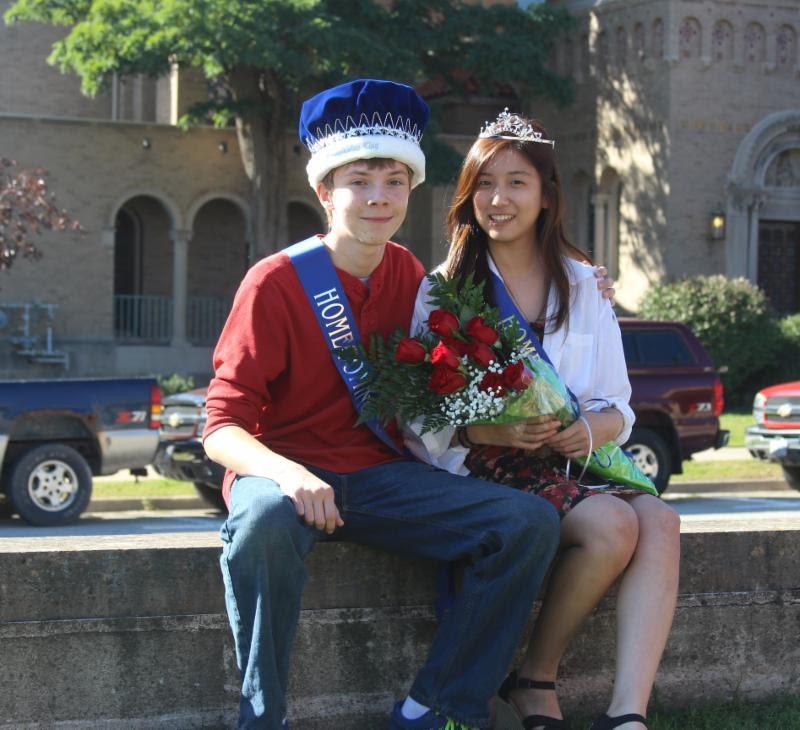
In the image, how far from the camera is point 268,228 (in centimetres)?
2675

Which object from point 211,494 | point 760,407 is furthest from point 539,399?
point 760,407

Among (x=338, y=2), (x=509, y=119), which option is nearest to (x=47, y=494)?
(x=509, y=119)

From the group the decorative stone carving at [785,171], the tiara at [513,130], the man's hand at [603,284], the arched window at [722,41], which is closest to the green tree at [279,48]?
the arched window at [722,41]

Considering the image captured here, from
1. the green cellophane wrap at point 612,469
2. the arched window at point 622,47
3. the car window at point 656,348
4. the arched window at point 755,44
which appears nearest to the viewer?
the green cellophane wrap at point 612,469

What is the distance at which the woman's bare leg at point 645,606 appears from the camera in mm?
4352

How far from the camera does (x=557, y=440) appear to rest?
15.4 ft

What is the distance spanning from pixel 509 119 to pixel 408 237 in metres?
26.6

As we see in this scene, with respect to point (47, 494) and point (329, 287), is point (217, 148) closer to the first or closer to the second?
point (47, 494)

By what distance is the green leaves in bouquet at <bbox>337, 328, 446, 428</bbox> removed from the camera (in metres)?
4.47

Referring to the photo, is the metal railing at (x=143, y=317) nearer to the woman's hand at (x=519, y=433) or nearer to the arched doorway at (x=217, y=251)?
the arched doorway at (x=217, y=251)

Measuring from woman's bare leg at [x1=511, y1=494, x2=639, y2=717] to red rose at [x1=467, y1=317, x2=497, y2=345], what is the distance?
23.8 inches

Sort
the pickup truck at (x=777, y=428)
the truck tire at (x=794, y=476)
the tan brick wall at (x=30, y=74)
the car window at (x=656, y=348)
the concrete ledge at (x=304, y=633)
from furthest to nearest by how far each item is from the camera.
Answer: the tan brick wall at (x=30, y=74) < the truck tire at (x=794, y=476) < the pickup truck at (x=777, y=428) < the car window at (x=656, y=348) < the concrete ledge at (x=304, y=633)

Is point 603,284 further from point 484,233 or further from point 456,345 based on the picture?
point 456,345

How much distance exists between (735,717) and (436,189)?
84.8 ft
